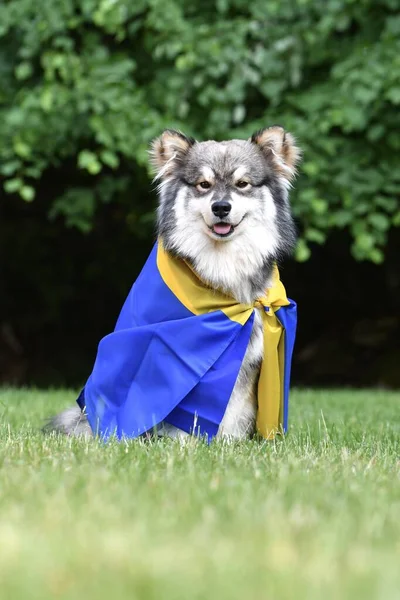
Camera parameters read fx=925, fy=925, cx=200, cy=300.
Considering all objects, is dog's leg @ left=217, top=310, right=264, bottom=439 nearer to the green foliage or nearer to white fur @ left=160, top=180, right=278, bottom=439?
white fur @ left=160, top=180, right=278, bottom=439

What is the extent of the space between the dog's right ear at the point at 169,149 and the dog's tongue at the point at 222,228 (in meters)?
0.47

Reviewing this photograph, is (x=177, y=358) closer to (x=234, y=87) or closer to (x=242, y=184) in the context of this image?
(x=242, y=184)

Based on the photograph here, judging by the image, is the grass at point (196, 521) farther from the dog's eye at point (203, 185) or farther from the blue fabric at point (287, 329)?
the dog's eye at point (203, 185)

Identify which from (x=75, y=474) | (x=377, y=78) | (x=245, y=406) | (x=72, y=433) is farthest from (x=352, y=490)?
(x=377, y=78)

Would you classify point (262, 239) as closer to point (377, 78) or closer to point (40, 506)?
point (40, 506)

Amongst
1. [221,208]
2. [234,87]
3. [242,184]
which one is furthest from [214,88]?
[221,208]

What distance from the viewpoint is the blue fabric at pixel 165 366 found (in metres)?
4.43

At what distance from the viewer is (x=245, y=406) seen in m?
4.64

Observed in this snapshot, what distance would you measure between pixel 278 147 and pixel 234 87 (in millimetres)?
3210

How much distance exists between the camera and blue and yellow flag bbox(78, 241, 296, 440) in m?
4.43

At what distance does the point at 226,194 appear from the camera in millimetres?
4566

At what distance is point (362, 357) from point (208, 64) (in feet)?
19.0

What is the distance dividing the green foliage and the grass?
4242 millimetres

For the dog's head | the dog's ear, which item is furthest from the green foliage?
the dog's head
